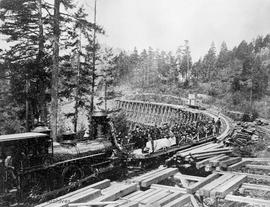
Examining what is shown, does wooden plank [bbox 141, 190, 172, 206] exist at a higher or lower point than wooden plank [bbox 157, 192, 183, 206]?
lower

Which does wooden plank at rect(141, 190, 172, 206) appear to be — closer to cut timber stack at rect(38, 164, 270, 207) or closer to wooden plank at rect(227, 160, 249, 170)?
cut timber stack at rect(38, 164, 270, 207)

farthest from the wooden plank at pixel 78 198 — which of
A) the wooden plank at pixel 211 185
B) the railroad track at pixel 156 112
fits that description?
the railroad track at pixel 156 112

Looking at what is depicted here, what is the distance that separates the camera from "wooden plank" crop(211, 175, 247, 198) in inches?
350

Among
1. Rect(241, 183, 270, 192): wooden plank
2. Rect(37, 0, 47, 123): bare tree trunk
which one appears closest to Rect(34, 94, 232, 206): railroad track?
Rect(37, 0, 47, 123): bare tree trunk

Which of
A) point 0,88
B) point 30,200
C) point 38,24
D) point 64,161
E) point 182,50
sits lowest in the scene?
point 30,200

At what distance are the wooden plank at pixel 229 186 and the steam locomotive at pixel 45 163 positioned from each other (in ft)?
14.9

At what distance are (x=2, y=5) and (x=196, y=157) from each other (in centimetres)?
1279

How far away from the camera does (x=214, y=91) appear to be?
66188 millimetres

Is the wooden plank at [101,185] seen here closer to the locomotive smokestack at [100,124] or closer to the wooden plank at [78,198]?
the wooden plank at [78,198]

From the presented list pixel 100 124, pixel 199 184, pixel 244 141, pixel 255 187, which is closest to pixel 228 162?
pixel 255 187

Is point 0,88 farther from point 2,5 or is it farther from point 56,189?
point 56,189

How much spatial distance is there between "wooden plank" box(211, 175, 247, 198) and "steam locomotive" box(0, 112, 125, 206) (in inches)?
179

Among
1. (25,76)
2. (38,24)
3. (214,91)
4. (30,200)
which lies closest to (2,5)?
(38,24)

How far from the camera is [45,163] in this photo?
32.0 feet
